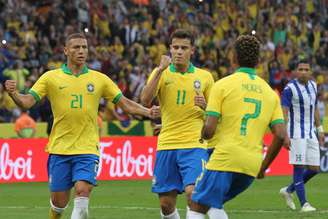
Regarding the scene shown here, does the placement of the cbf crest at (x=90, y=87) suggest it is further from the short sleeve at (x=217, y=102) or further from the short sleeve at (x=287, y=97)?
the short sleeve at (x=287, y=97)

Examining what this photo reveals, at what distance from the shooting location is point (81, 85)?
12461mm

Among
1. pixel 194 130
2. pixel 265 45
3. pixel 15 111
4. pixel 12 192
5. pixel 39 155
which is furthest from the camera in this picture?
pixel 265 45

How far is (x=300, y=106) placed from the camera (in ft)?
56.4

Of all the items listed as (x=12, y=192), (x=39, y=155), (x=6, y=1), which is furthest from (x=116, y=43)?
(x=12, y=192)

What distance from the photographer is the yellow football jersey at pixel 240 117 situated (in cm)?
976

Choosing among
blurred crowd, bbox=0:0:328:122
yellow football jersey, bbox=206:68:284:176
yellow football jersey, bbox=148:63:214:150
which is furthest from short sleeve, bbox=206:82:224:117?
blurred crowd, bbox=0:0:328:122

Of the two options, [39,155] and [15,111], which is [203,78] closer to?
[39,155]

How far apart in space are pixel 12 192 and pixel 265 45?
15.7 m

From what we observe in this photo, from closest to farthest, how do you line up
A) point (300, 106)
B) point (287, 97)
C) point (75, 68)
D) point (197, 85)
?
point (197, 85)
point (75, 68)
point (287, 97)
point (300, 106)

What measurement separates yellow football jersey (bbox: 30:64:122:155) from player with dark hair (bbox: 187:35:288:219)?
269 centimetres

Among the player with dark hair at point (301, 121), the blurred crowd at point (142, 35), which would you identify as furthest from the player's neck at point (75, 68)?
the blurred crowd at point (142, 35)

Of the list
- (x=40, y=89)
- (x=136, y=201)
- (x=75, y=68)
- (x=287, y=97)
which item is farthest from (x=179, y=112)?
(x=136, y=201)

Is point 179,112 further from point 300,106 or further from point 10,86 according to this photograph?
point 300,106

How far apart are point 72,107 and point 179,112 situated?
122cm
